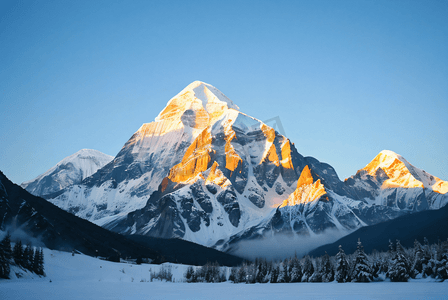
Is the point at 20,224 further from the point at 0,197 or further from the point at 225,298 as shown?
the point at 225,298

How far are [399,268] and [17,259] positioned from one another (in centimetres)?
11570

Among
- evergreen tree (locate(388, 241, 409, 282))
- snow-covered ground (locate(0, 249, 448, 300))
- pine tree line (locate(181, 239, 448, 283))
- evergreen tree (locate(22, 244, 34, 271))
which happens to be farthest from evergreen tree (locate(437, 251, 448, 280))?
evergreen tree (locate(22, 244, 34, 271))

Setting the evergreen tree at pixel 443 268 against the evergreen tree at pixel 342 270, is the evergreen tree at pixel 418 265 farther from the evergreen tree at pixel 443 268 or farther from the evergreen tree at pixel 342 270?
the evergreen tree at pixel 342 270

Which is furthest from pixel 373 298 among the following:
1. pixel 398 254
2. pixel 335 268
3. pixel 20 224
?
pixel 20 224

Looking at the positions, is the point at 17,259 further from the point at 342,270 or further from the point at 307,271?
the point at 307,271

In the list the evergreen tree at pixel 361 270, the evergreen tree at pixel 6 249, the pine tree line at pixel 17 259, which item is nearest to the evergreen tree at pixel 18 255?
the pine tree line at pixel 17 259

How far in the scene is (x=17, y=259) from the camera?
13050 centimetres

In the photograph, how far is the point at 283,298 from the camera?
313 ft

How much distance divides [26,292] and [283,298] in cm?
5332

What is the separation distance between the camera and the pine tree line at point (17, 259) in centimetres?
11838

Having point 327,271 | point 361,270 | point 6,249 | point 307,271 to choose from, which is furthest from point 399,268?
point 6,249

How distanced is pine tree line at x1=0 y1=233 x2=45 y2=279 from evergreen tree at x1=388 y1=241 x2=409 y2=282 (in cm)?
10937

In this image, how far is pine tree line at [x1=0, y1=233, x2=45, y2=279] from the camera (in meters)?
118

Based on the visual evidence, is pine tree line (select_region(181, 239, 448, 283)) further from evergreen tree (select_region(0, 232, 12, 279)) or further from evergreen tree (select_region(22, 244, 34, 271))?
evergreen tree (select_region(0, 232, 12, 279))
